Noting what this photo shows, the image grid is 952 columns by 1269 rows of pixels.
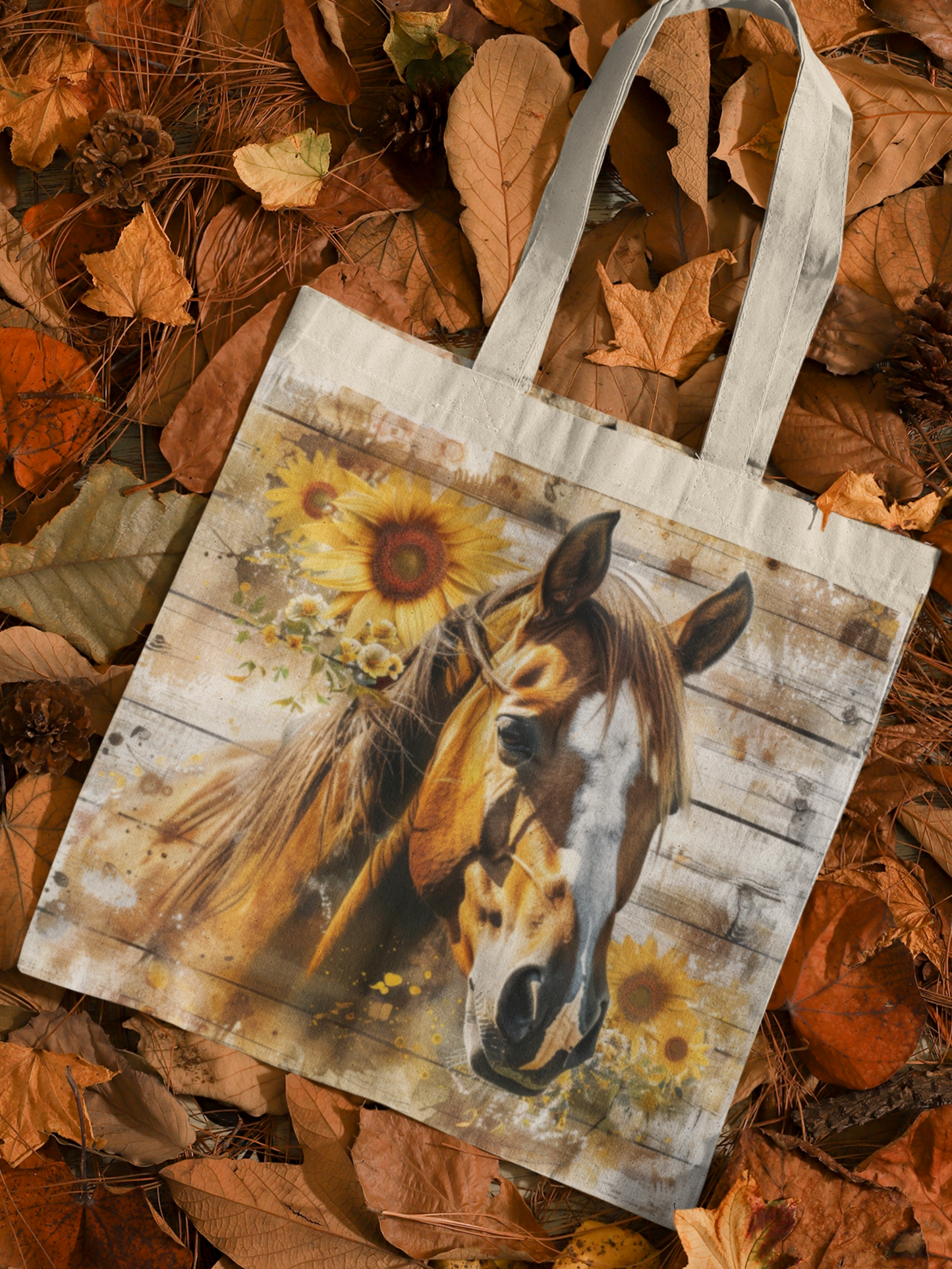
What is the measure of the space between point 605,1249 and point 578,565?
1.87 ft

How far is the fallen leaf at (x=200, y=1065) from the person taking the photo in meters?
0.65

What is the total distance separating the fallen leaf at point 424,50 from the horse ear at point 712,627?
0.51 m

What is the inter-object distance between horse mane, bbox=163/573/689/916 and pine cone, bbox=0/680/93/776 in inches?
4.1

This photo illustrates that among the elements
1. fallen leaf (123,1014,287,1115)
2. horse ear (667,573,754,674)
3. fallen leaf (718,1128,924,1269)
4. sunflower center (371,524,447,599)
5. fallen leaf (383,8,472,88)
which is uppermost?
fallen leaf (383,8,472,88)

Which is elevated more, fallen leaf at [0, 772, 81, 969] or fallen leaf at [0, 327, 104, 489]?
fallen leaf at [0, 327, 104, 489]

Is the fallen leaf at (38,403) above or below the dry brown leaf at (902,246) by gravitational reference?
below

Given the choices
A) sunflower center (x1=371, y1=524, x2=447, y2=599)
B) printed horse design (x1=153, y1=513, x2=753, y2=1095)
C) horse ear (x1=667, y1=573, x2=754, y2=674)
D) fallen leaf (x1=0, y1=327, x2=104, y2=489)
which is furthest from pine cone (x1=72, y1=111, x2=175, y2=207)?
horse ear (x1=667, y1=573, x2=754, y2=674)

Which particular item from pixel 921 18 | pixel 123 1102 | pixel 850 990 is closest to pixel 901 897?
pixel 850 990

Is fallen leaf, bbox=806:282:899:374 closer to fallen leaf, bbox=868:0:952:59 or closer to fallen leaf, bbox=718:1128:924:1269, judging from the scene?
fallen leaf, bbox=868:0:952:59

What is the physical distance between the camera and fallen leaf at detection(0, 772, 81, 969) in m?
0.64

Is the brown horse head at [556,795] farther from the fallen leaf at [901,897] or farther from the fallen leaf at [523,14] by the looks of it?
the fallen leaf at [523,14]

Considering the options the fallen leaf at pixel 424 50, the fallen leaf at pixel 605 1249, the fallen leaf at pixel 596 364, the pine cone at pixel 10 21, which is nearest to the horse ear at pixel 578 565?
the fallen leaf at pixel 596 364

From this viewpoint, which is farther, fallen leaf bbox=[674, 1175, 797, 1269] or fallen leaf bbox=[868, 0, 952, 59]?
fallen leaf bbox=[868, 0, 952, 59]

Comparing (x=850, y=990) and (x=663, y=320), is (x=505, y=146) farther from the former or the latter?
(x=850, y=990)
